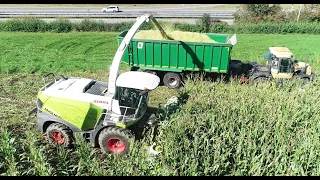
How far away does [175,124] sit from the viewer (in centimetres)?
669

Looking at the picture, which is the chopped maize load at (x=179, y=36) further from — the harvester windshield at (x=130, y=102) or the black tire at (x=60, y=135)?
the black tire at (x=60, y=135)

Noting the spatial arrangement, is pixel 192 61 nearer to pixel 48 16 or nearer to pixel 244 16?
pixel 244 16

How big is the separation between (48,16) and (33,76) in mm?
18874

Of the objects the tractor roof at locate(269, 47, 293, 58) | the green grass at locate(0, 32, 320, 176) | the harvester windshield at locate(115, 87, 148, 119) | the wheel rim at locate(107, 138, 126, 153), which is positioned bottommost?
the wheel rim at locate(107, 138, 126, 153)

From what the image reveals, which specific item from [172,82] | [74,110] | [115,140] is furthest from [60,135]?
[172,82]

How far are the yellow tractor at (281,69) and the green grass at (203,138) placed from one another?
1.09 meters

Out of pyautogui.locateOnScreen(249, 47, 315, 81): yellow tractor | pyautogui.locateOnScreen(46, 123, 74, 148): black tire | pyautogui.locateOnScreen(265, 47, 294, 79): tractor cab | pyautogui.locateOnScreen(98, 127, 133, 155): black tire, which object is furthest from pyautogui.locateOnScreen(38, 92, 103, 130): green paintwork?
pyautogui.locateOnScreen(265, 47, 294, 79): tractor cab

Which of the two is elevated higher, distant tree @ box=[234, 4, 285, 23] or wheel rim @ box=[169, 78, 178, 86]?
distant tree @ box=[234, 4, 285, 23]

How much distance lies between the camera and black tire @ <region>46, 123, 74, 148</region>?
7.16 metres

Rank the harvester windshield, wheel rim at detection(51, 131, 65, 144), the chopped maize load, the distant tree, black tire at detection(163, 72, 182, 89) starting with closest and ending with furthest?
the harvester windshield
wheel rim at detection(51, 131, 65, 144)
black tire at detection(163, 72, 182, 89)
the chopped maize load
the distant tree

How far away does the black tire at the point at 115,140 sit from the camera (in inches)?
271

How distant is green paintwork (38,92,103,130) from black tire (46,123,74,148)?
0.77 feet

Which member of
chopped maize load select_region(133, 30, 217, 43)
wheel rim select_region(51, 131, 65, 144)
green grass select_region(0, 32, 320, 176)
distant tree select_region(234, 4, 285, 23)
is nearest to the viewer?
green grass select_region(0, 32, 320, 176)

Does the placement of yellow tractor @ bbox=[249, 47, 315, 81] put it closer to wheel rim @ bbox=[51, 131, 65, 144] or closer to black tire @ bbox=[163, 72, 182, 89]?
black tire @ bbox=[163, 72, 182, 89]
